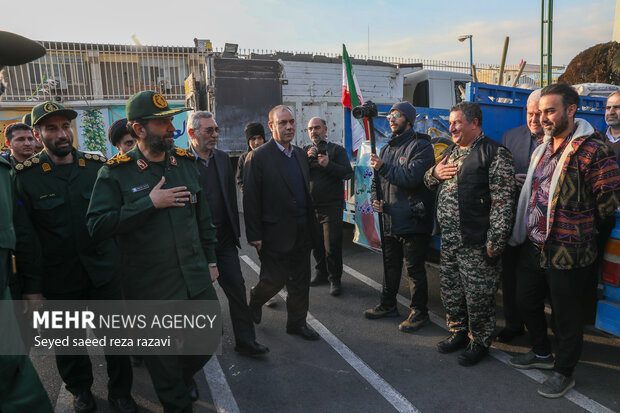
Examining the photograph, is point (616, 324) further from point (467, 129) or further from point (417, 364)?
point (467, 129)

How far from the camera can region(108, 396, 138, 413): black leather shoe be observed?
2.72 meters

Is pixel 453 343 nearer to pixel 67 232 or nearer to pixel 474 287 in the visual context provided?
pixel 474 287

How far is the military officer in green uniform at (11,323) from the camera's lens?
144 centimetres

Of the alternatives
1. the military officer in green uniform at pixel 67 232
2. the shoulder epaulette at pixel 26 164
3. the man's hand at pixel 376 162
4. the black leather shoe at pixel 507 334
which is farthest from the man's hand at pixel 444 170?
the shoulder epaulette at pixel 26 164

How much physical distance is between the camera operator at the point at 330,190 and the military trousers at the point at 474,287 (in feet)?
5.56

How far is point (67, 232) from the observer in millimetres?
2697

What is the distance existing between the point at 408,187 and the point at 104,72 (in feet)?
49.8

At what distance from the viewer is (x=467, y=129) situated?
10.5 ft

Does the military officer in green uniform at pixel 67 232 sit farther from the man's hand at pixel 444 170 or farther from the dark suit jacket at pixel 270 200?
the man's hand at pixel 444 170

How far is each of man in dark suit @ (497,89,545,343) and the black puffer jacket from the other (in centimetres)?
72

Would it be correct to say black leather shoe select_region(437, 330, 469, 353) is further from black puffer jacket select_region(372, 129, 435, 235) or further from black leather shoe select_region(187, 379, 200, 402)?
black leather shoe select_region(187, 379, 200, 402)

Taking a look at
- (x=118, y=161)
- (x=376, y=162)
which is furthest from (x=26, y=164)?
(x=376, y=162)

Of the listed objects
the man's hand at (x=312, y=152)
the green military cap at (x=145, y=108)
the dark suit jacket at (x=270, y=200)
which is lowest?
the dark suit jacket at (x=270, y=200)

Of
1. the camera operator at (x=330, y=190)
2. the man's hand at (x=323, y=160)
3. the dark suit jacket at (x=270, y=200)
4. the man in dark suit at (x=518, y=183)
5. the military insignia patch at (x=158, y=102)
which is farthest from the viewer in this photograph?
the camera operator at (x=330, y=190)
